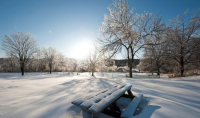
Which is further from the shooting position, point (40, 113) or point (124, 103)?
point (124, 103)

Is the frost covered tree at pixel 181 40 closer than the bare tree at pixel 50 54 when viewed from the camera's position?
Yes

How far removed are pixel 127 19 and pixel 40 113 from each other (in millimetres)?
12166

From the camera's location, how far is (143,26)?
35.9 ft

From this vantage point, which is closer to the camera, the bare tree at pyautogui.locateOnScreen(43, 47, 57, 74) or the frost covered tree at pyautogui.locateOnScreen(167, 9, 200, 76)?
the frost covered tree at pyautogui.locateOnScreen(167, 9, 200, 76)

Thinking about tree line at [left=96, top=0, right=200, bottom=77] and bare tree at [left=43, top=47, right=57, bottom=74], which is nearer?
tree line at [left=96, top=0, right=200, bottom=77]

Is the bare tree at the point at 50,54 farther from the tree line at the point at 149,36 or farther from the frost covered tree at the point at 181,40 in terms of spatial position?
the frost covered tree at the point at 181,40

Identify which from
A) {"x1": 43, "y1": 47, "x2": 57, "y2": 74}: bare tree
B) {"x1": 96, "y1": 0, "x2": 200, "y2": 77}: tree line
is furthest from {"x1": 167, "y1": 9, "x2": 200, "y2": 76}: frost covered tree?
{"x1": 43, "y1": 47, "x2": 57, "y2": 74}: bare tree

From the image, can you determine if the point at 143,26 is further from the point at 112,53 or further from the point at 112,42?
the point at 112,53

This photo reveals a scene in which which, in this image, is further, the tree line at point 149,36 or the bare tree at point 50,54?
the bare tree at point 50,54

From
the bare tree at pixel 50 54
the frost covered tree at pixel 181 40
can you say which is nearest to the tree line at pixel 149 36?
the frost covered tree at pixel 181 40

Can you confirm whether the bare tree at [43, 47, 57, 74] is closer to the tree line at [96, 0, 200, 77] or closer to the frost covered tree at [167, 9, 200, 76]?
the tree line at [96, 0, 200, 77]

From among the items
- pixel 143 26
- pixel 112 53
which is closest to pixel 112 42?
pixel 112 53

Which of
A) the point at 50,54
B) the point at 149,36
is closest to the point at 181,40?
the point at 149,36

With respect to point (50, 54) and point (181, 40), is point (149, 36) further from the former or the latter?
point (50, 54)
